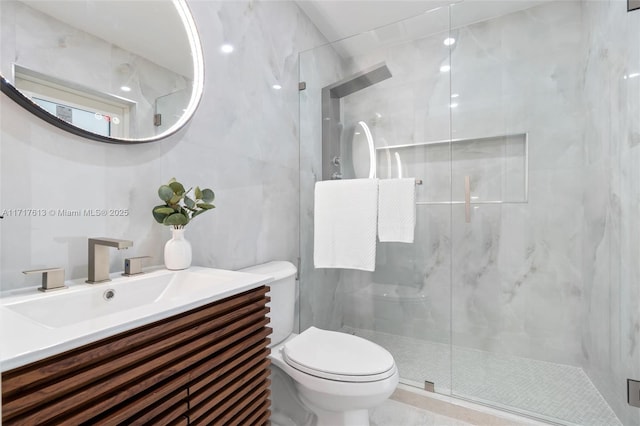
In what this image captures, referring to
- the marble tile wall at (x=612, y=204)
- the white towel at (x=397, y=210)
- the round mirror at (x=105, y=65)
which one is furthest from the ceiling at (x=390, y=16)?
the round mirror at (x=105, y=65)

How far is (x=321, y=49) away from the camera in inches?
82.7

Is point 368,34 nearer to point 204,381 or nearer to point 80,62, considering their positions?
point 80,62

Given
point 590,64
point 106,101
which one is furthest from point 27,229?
point 590,64

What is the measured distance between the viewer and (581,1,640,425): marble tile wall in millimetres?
1391

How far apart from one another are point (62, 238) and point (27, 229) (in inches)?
3.3

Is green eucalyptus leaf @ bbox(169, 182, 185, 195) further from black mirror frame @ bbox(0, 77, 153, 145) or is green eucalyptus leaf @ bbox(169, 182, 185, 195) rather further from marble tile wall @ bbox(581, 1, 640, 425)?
marble tile wall @ bbox(581, 1, 640, 425)

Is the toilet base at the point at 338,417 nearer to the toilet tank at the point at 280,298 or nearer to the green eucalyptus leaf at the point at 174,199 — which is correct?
the toilet tank at the point at 280,298

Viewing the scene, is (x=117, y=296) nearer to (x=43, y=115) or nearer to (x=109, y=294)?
(x=109, y=294)

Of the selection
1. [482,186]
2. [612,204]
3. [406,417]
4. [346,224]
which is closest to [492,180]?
[482,186]

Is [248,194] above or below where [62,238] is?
above

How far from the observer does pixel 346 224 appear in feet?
6.12

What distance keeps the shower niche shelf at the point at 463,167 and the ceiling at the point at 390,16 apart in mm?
652

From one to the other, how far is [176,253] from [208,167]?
46 centimetres

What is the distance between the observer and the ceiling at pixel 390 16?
5.82ft
